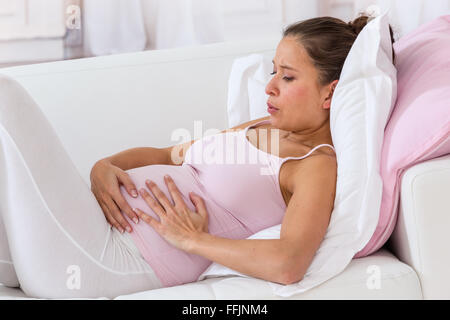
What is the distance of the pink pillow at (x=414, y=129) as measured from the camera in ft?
3.55

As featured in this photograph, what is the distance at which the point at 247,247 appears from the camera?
106cm

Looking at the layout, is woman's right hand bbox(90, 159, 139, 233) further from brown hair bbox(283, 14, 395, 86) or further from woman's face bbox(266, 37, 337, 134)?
brown hair bbox(283, 14, 395, 86)

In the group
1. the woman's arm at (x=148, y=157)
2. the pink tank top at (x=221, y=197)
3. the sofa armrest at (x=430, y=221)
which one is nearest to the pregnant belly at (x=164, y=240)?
the pink tank top at (x=221, y=197)

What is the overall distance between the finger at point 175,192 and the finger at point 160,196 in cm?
2

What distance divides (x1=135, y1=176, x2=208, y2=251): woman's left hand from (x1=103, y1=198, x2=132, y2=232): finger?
0.03m

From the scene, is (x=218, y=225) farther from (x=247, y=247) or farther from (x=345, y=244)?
(x=345, y=244)

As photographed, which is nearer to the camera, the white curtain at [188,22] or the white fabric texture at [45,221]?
the white fabric texture at [45,221]

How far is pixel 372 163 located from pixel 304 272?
0.26 metres

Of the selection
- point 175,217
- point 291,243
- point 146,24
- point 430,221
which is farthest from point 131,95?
point 430,221

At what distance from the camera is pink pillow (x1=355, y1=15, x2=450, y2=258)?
1.08m

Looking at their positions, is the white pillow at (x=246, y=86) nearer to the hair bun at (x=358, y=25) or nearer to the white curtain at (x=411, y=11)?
the hair bun at (x=358, y=25)

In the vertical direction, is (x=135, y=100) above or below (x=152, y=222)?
above

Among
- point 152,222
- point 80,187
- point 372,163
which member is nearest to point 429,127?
point 372,163

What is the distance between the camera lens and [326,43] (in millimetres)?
1287
